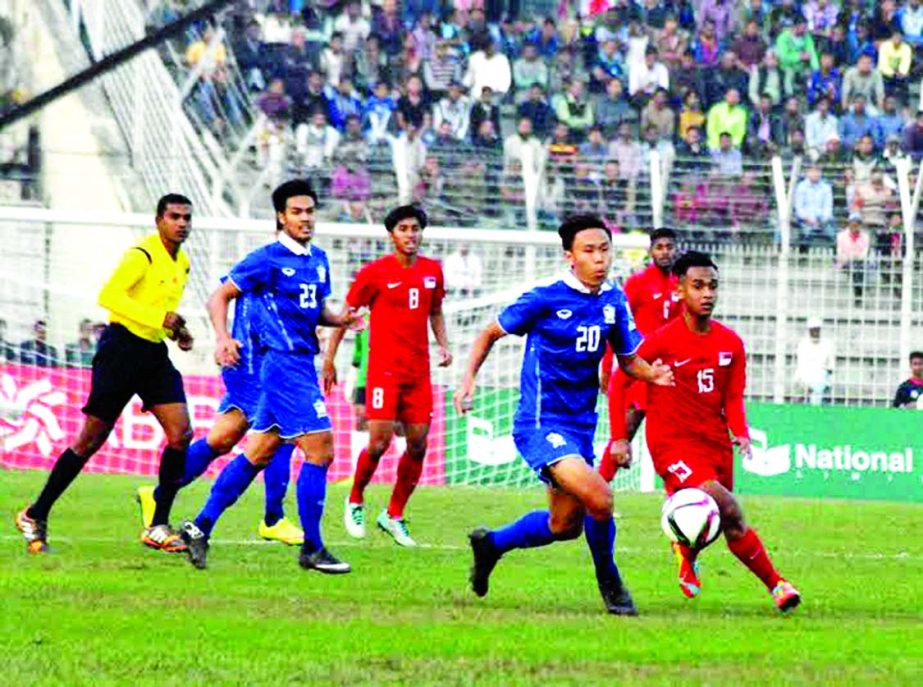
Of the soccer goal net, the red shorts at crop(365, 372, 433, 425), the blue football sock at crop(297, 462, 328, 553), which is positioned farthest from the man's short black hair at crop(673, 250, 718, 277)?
the soccer goal net

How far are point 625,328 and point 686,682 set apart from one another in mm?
3342

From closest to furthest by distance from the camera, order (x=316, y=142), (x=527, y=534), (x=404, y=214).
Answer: (x=527, y=534), (x=404, y=214), (x=316, y=142)

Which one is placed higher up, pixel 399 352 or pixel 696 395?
pixel 399 352

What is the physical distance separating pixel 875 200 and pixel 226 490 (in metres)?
13.6

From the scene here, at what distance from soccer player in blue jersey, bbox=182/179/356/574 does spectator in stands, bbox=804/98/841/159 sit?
56.1 feet

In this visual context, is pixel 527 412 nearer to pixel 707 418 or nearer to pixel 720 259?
pixel 707 418

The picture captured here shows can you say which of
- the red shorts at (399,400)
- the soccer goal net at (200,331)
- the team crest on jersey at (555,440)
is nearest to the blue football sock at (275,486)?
the red shorts at (399,400)

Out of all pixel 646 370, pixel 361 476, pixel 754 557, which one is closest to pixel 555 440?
pixel 646 370

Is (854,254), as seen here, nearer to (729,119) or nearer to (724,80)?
(729,119)

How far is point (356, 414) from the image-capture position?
23266 mm

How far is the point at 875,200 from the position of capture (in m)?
24.8

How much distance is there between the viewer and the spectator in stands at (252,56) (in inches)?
1128

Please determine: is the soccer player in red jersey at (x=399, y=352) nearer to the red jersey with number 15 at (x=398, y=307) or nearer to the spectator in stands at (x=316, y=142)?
the red jersey with number 15 at (x=398, y=307)

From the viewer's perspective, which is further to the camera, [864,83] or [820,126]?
[864,83]
